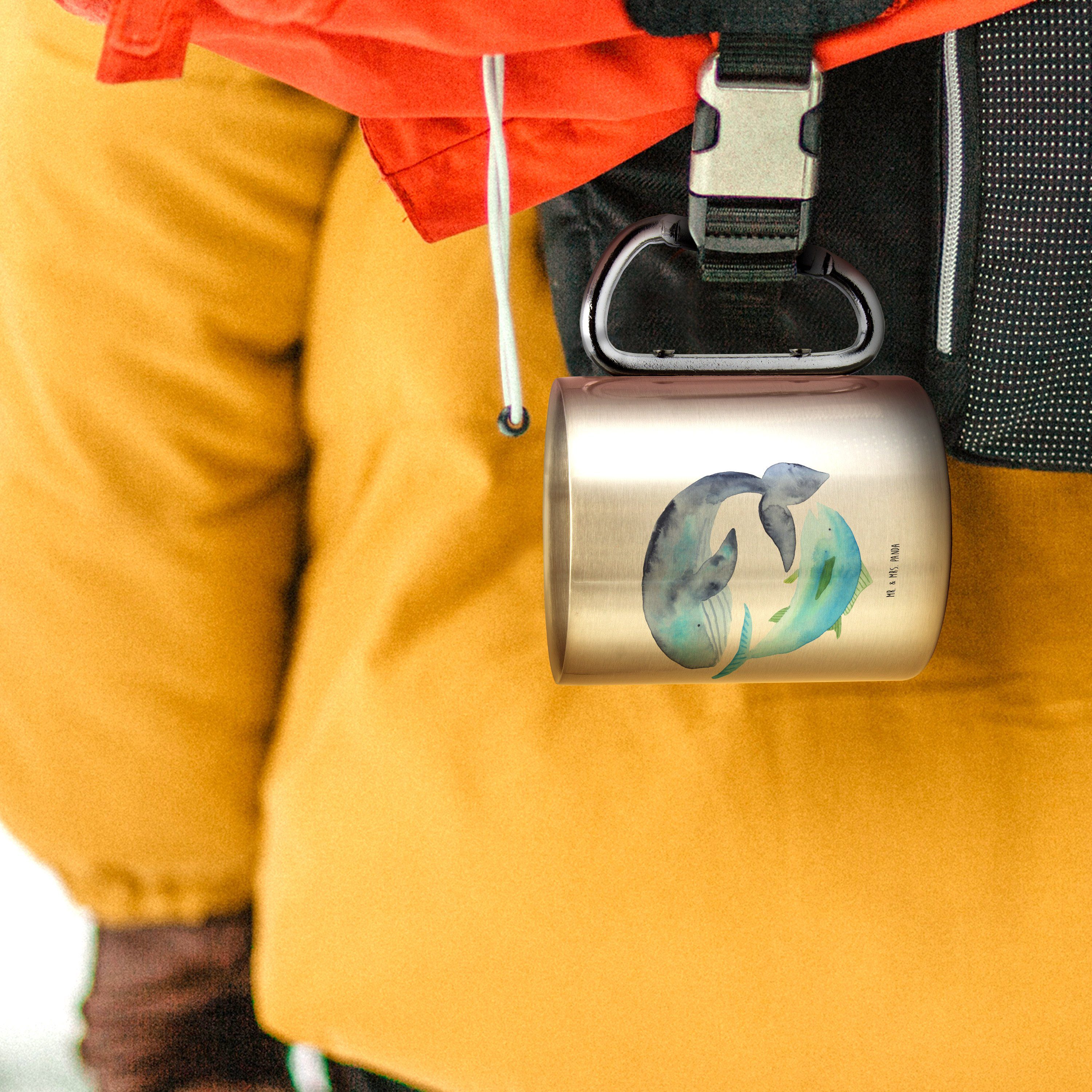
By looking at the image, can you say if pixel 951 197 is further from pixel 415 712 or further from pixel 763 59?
pixel 415 712

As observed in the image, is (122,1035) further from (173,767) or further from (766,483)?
(766,483)

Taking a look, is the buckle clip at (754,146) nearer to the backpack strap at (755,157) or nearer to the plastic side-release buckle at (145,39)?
the backpack strap at (755,157)

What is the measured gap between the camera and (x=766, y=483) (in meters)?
0.38

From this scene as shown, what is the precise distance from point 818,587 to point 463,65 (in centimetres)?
25

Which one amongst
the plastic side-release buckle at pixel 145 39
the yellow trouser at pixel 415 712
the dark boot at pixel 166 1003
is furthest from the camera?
the dark boot at pixel 166 1003

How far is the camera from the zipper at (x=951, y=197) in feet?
1.26

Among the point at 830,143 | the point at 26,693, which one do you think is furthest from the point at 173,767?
the point at 830,143

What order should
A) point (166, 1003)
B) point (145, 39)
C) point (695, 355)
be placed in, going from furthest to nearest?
point (166, 1003) → point (695, 355) → point (145, 39)

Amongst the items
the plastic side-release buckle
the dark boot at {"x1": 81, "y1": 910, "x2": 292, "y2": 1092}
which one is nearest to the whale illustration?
the plastic side-release buckle

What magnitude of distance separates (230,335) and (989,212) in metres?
0.41

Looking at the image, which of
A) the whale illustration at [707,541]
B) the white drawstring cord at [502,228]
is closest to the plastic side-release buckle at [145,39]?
the white drawstring cord at [502,228]

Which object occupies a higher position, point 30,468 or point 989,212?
point 989,212

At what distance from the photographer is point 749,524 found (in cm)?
38

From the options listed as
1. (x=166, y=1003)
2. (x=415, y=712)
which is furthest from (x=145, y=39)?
(x=166, y=1003)
